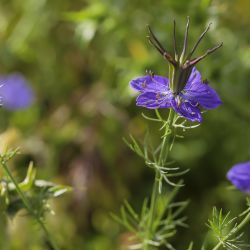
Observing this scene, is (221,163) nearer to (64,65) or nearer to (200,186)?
(200,186)

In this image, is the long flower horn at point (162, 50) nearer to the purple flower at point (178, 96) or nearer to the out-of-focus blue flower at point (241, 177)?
the purple flower at point (178, 96)

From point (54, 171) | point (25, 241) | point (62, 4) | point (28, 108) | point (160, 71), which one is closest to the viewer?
point (25, 241)

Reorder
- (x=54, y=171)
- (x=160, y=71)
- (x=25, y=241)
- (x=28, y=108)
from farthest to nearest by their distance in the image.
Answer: (x=28, y=108), (x=54, y=171), (x=160, y=71), (x=25, y=241)

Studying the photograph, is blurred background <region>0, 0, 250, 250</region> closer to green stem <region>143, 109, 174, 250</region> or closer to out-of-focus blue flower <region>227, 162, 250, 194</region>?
green stem <region>143, 109, 174, 250</region>

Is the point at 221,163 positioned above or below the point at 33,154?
below

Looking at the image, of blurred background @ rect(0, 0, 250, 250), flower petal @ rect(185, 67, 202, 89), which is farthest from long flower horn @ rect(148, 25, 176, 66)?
blurred background @ rect(0, 0, 250, 250)

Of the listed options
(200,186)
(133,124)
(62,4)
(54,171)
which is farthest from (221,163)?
(62,4)
